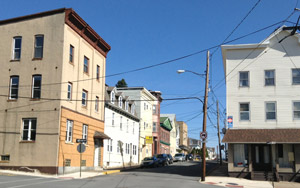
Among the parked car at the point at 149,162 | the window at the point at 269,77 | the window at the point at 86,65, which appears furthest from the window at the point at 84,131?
the window at the point at 269,77

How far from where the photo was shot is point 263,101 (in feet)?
91.8

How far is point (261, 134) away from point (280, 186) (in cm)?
494

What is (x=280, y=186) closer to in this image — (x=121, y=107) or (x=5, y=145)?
(x=5, y=145)

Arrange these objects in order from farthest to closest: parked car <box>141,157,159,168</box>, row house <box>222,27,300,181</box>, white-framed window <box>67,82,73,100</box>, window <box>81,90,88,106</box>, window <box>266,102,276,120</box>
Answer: parked car <box>141,157,159,168</box>, window <box>81,90,88,106</box>, white-framed window <box>67,82,73,100</box>, window <box>266,102,276,120</box>, row house <box>222,27,300,181</box>

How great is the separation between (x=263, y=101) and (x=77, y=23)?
16680 millimetres

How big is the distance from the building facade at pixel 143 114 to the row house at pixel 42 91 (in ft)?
69.4

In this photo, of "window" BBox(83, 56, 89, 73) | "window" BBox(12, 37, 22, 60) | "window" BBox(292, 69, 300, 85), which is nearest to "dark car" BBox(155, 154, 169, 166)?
"window" BBox(83, 56, 89, 73)

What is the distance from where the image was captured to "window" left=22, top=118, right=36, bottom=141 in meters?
27.5

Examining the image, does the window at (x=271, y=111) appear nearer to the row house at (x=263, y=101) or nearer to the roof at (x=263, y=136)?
the row house at (x=263, y=101)

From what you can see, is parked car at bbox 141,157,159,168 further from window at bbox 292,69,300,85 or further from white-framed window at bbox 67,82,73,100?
window at bbox 292,69,300,85

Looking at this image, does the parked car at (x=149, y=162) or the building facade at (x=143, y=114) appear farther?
the building facade at (x=143, y=114)

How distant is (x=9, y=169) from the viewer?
2702cm

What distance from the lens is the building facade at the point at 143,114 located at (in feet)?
173

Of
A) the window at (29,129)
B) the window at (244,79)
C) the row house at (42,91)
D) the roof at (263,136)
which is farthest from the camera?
the window at (244,79)
